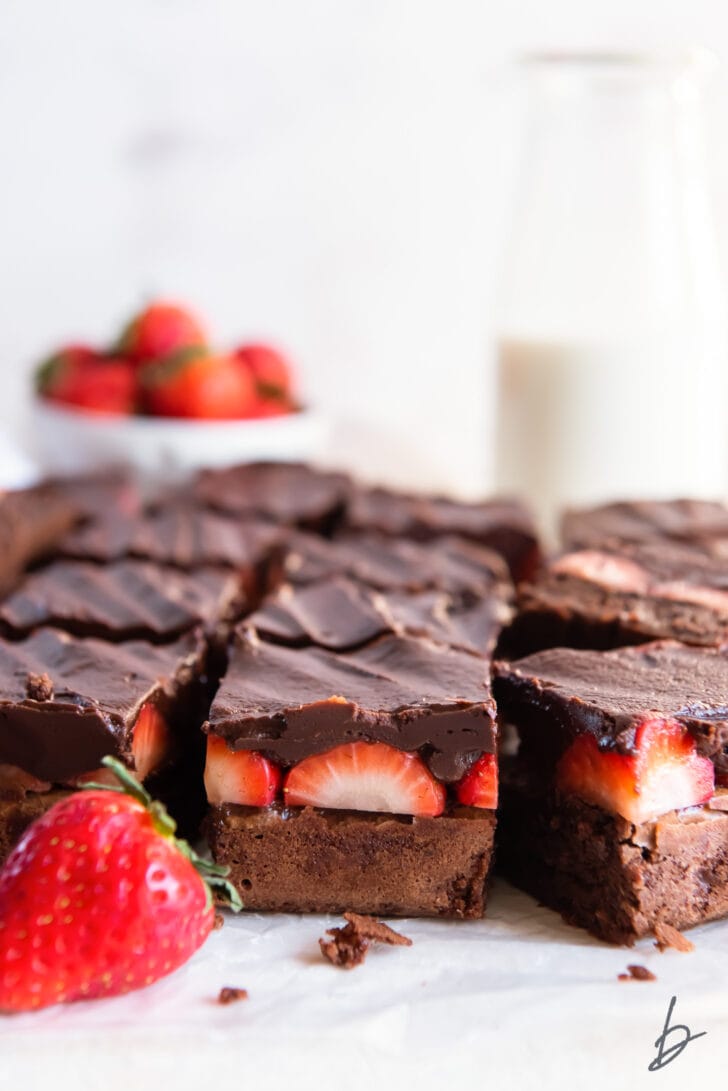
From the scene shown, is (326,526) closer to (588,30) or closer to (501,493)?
(501,493)

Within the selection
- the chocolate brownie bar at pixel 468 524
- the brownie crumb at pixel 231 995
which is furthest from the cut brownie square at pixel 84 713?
the chocolate brownie bar at pixel 468 524

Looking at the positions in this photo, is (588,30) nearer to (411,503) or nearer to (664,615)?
(411,503)

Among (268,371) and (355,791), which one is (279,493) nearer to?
(268,371)

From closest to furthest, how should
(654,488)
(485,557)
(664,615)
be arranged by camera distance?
(664,615) < (485,557) < (654,488)

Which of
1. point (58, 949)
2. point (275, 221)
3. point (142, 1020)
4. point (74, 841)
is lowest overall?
point (142, 1020)

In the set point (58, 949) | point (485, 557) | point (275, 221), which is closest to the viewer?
point (58, 949)

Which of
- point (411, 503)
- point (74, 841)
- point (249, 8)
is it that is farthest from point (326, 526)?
point (249, 8)

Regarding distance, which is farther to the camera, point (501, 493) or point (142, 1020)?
point (501, 493)

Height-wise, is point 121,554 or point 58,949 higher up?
point 121,554
